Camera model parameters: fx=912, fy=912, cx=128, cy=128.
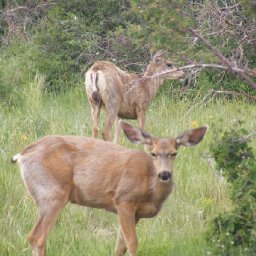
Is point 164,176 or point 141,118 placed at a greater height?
point 164,176

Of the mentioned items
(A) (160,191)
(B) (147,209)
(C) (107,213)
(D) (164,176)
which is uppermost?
(D) (164,176)

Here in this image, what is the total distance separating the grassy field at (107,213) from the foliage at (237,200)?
22cm

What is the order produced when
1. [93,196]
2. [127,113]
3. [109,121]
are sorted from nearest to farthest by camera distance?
[93,196]
[109,121]
[127,113]

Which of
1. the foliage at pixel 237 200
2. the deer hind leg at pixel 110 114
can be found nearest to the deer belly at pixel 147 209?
the foliage at pixel 237 200

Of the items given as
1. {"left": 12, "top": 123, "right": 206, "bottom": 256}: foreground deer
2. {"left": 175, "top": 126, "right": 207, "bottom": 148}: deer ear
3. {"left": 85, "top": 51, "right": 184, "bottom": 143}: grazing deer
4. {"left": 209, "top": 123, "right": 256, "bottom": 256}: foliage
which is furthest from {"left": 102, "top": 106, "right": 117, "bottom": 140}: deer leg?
{"left": 209, "top": 123, "right": 256, "bottom": 256}: foliage

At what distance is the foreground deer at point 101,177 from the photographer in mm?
7723

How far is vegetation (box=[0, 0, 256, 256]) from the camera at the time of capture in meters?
6.92

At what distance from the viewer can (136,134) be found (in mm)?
8062

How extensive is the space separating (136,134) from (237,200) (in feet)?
4.92

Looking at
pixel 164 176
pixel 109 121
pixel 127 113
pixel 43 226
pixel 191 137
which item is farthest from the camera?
pixel 127 113

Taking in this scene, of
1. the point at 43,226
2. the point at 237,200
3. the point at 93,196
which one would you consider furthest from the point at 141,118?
the point at 237,200

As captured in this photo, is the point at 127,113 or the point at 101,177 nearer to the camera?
the point at 101,177

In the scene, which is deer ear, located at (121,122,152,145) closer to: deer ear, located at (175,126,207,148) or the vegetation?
deer ear, located at (175,126,207,148)

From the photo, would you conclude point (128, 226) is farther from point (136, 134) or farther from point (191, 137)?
point (191, 137)
